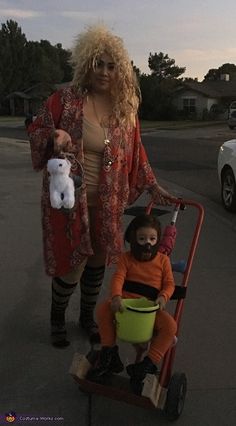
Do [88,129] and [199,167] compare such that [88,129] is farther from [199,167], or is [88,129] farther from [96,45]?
[199,167]

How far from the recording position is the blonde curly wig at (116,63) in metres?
3.32

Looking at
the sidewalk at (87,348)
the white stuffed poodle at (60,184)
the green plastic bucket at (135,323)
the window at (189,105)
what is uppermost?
the white stuffed poodle at (60,184)

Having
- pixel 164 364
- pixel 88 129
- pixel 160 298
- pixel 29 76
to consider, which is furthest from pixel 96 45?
pixel 29 76

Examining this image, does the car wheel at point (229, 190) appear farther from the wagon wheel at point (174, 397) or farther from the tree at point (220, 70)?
the tree at point (220, 70)

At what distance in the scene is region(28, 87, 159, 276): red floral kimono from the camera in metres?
3.30

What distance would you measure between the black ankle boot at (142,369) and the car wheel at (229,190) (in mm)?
5925

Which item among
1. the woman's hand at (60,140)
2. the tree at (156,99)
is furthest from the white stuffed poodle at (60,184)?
the tree at (156,99)

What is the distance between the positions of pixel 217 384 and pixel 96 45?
2.13m

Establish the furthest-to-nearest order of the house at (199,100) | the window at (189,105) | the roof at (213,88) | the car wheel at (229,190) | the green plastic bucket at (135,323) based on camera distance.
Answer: the roof at (213,88), the window at (189,105), the house at (199,100), the car wheel at (229,190), the green plastic bucket at (135,323)

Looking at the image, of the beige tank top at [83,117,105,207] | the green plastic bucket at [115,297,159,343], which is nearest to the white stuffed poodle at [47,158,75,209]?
the beige tank top at [83,117,105,207]

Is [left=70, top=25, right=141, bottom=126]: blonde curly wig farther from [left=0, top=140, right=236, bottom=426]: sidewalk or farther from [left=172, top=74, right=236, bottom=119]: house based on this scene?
[left=172, top=74, right=236, bottom=119]: house

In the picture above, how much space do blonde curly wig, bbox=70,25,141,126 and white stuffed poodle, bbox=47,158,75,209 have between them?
22.0 inches

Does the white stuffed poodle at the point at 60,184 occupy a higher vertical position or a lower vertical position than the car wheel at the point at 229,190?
higher

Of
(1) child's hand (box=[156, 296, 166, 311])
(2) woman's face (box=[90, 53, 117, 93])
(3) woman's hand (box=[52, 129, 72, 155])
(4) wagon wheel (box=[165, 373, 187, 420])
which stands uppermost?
(2) woman's face (box=[90, 53, 117, 93])
